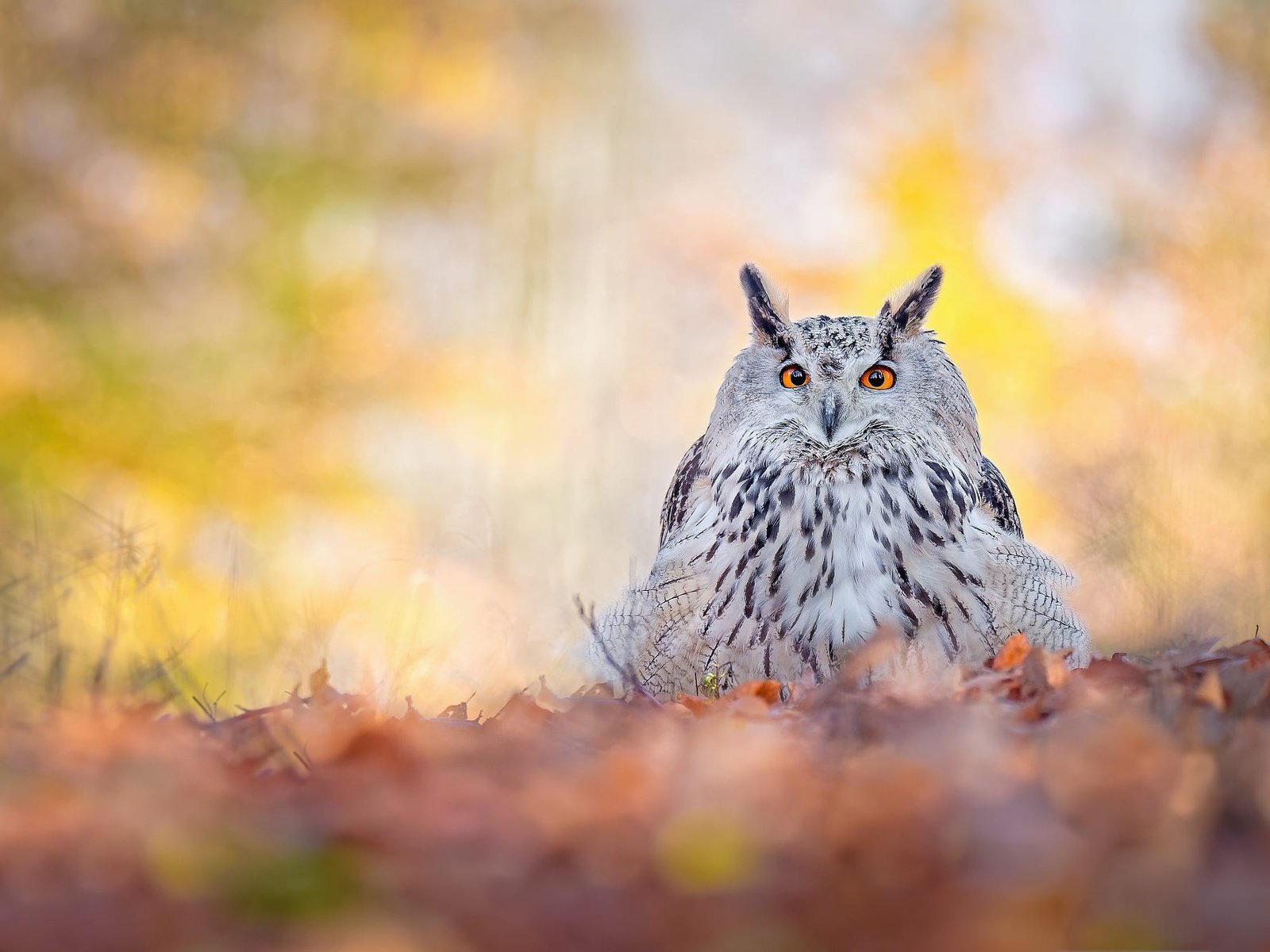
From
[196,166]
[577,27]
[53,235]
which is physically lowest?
[53,235]

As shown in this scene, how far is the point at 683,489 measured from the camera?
3.33m

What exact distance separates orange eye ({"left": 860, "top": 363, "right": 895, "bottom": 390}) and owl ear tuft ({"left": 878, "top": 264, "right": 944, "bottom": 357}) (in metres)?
0.15

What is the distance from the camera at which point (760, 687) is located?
2311 millimetres

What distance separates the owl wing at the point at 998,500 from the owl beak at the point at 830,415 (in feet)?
1.43

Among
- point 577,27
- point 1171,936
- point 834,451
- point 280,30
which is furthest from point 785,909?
point 577,27

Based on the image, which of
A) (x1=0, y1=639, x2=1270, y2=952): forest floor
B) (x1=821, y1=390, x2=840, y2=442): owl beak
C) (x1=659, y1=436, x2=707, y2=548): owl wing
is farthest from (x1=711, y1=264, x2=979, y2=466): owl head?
(x1=0, y1=639, x2=1270, y2=952): forest floor

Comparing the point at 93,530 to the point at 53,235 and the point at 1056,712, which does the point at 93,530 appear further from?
the point at 53,235

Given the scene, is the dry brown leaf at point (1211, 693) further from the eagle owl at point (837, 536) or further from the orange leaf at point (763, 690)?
the eagle owl at point (837, 536)

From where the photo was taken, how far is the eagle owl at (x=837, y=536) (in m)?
2.73

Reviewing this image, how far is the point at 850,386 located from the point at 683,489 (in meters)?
0.58

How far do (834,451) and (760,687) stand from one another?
829mm

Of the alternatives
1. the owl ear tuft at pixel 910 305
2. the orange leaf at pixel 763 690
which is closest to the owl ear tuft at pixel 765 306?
the owl ear tuft at pixel 910 305

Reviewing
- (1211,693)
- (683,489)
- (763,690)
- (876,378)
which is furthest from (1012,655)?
(683,489)

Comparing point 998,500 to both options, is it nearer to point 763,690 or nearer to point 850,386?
point 850,386
